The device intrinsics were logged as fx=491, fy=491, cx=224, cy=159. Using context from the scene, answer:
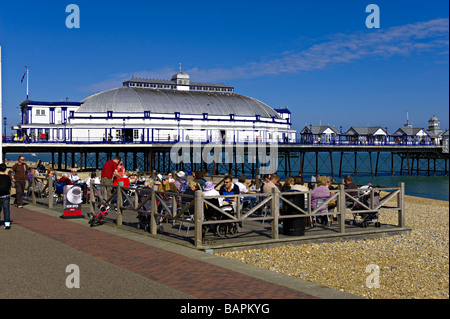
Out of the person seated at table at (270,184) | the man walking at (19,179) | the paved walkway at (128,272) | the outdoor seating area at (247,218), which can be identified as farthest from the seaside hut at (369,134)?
the paved walkway at (128,272)

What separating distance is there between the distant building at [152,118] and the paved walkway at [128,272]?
188 feet

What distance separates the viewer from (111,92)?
253ft

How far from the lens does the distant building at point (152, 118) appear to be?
225 feet

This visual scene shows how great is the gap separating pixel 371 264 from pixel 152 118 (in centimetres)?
6315

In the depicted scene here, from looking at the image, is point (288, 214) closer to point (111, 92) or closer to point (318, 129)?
point (111, 92)

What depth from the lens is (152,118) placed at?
236ft

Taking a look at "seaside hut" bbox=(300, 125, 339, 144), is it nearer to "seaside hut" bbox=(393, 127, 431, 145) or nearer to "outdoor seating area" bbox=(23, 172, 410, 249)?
"seaside hut" bbox=(393, 127, 431, 145)

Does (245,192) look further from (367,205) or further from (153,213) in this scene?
(153,213)

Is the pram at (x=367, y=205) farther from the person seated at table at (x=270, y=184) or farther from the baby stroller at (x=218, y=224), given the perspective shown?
the baby stroller at (x=218, y=224)

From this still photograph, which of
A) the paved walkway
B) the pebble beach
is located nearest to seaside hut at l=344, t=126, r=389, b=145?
the pebble beach

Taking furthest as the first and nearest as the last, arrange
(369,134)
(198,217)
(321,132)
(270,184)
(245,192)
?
(369,134)
(321,132)
(245,192)
(270,184)
(198,217)

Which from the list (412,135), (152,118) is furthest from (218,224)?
(412,135)

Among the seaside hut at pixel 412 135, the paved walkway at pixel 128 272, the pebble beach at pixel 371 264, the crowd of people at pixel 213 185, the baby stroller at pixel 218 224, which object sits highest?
the seaside hut at pixel 412 135

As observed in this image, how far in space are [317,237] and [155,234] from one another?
423 cm
